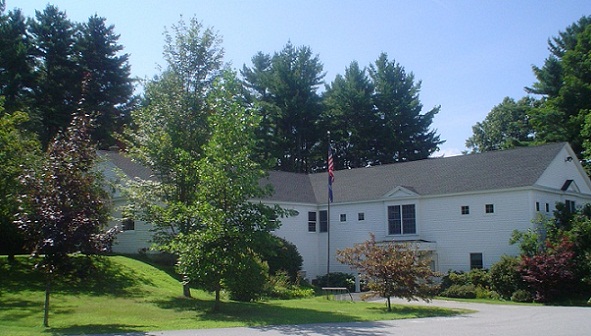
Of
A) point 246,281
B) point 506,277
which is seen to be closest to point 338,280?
point 506,277

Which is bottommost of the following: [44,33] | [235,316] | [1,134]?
[235,316]

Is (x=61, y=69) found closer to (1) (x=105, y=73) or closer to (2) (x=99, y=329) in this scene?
(1) (x=105, y=73)

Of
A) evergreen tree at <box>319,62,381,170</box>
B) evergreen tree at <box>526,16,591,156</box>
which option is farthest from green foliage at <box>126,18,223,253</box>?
evergreen tree at <box>319,62,381,170</box>

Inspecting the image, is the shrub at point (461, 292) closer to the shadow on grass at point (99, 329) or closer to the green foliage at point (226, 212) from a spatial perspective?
the green foliage at point (226, 212)

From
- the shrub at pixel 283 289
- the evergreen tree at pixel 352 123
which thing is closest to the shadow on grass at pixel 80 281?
the shrub at pixel 283 289

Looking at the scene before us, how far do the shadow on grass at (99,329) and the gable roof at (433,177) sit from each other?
67.6 feet

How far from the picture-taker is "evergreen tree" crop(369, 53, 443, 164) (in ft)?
204

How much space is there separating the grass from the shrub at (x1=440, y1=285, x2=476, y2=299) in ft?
22.0

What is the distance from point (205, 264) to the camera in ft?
64.3

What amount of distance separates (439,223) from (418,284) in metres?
11.7

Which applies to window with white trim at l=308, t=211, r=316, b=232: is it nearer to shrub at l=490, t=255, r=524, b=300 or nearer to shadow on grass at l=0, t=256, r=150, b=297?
shrub at l=490, t=255, r=524, b=300

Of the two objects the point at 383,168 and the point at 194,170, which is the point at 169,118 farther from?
the point at 383,168

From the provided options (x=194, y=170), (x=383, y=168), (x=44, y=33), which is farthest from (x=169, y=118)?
(x=44, y=33)

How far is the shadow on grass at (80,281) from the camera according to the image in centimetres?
2259
